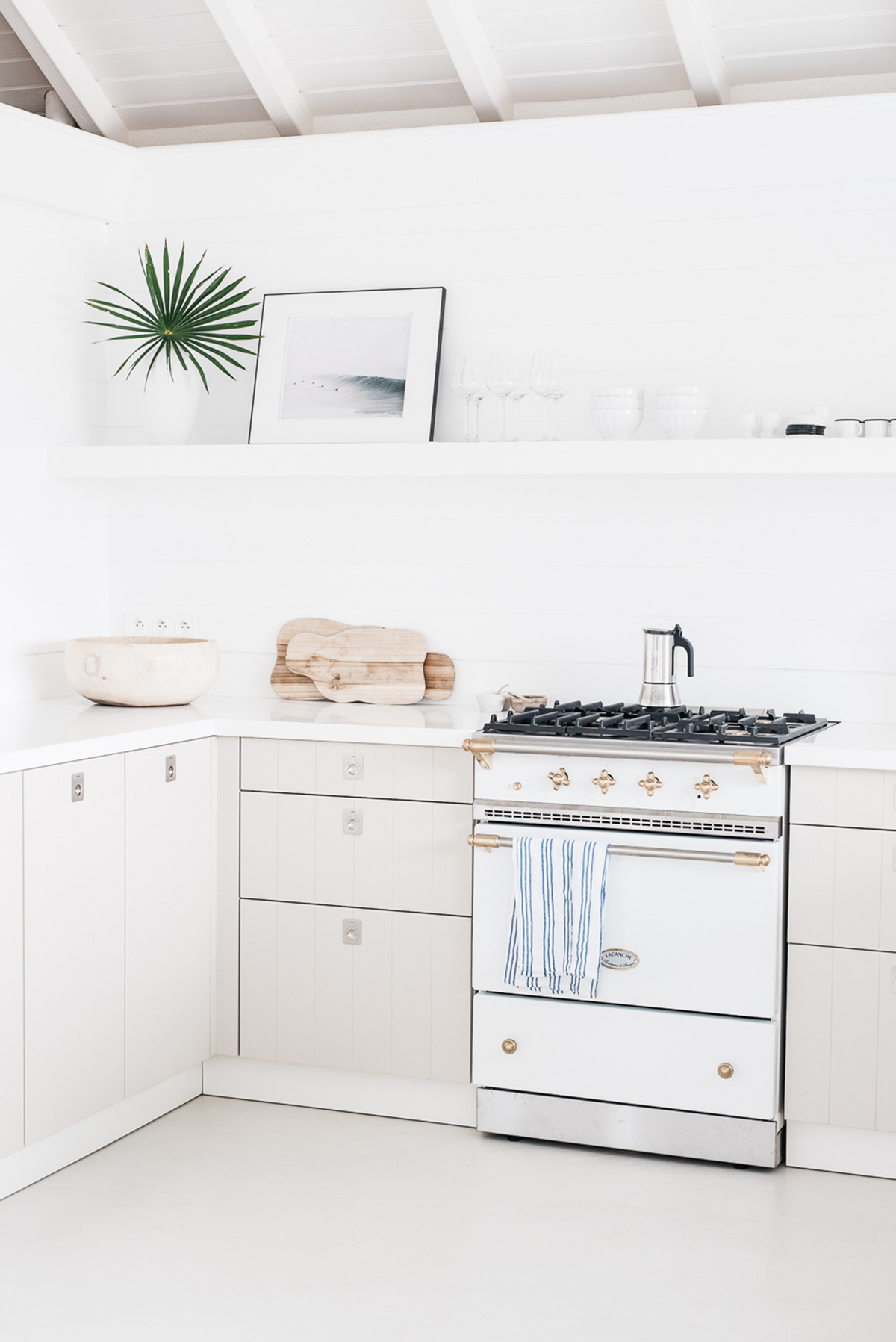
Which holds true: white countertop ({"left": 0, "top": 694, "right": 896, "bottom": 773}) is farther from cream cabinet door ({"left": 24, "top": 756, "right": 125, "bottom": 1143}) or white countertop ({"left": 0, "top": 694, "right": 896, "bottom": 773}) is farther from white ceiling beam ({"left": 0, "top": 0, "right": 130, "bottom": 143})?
white ceiling beam ({"left": 0, "top": 0, "right": 130, "bottom": 143})

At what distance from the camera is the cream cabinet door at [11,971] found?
2.76 m

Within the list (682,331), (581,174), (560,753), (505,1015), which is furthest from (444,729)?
(581,174)

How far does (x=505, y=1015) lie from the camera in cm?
314

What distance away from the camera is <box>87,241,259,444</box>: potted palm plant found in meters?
3.81

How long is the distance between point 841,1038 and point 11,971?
1724 millimetres

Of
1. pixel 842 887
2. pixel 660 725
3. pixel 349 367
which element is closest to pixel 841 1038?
pixel 842 887

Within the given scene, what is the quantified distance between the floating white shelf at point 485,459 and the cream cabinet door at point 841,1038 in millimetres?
1138

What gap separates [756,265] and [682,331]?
9.5 inches

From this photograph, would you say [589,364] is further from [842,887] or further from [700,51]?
[842,887]

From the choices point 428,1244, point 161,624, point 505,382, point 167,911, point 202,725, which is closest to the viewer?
point 428,1244

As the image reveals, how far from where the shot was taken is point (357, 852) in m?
3.29

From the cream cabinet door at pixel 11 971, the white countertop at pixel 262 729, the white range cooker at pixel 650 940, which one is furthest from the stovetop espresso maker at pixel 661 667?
the cream cabinet door at pixel 11 971

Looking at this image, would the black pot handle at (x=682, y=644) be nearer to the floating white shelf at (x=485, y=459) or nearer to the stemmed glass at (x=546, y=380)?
the floating white shelf at (x=485, y=459)

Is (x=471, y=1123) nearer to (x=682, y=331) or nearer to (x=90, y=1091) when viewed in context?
(x=90, y=1091)
